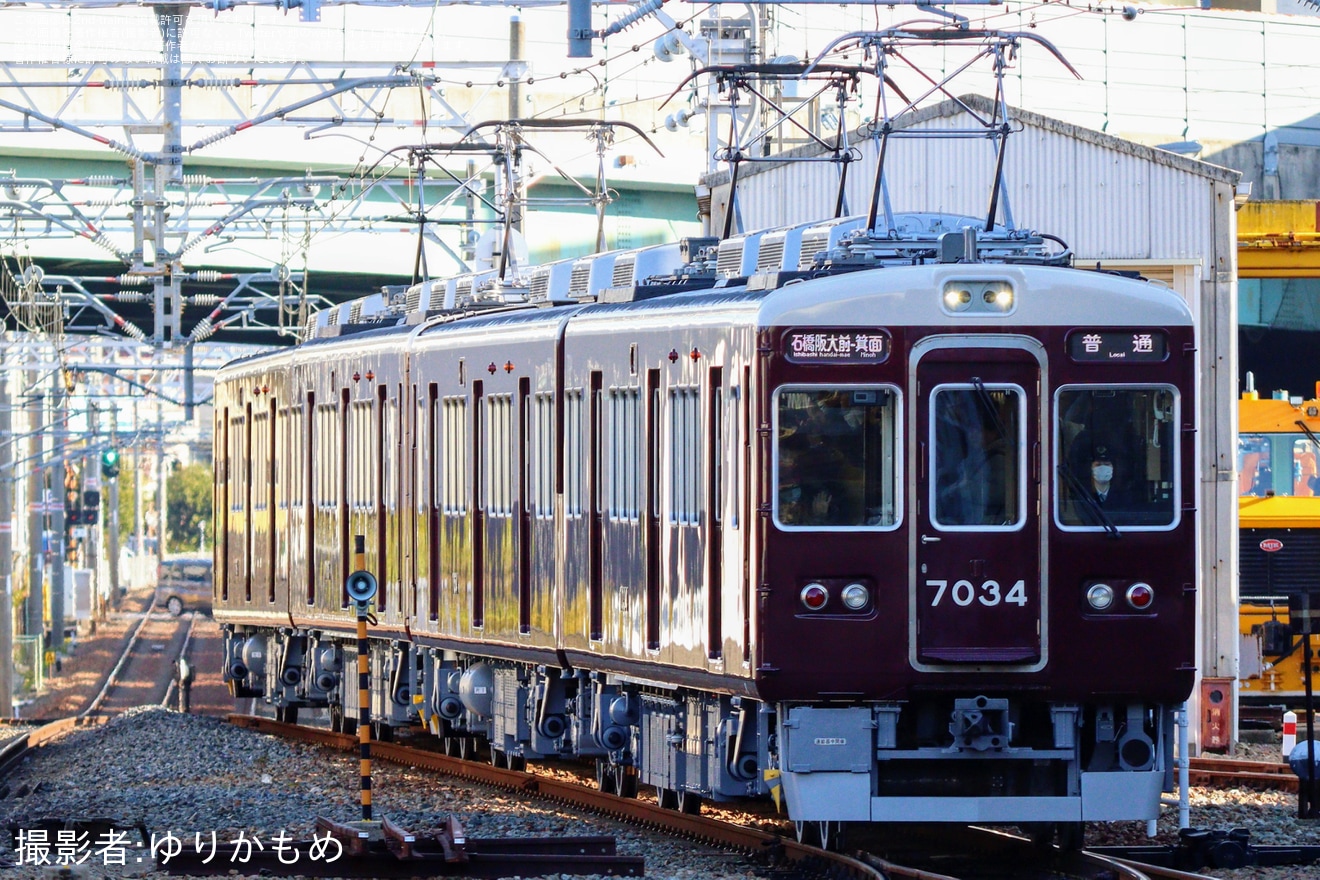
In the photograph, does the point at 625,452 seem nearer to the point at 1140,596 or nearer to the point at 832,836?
the point at 832,836

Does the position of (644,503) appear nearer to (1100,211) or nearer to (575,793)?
(575,793)

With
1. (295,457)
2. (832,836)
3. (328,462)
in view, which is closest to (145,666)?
(295,457)

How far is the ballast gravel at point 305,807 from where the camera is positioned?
11.8 metres

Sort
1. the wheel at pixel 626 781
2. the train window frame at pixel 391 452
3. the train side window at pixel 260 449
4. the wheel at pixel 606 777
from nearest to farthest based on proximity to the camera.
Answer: the wheel at pixel 626 781
the wheel at pixel 606 777
the train window frame at pixel 391 452
the train side window at pixel 260 449

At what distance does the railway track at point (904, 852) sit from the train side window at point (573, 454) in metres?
1.73

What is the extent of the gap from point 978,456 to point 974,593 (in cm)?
65

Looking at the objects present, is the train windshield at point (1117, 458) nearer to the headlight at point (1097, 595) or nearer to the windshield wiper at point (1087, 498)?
the windshield wiper at point (1087, 498)

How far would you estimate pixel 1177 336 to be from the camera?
11469 mm

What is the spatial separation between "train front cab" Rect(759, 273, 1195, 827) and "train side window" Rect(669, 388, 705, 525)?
1079 millimetres

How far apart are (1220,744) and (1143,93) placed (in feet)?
96.5

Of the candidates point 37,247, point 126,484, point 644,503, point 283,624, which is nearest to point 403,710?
point 283,624

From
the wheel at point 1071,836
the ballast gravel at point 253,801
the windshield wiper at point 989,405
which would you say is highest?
the windshield wiper at point 989,405

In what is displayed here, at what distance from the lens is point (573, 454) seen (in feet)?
46.9

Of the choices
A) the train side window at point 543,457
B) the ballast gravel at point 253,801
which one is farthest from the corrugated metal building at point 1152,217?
the ballast gravel at point 253,801
